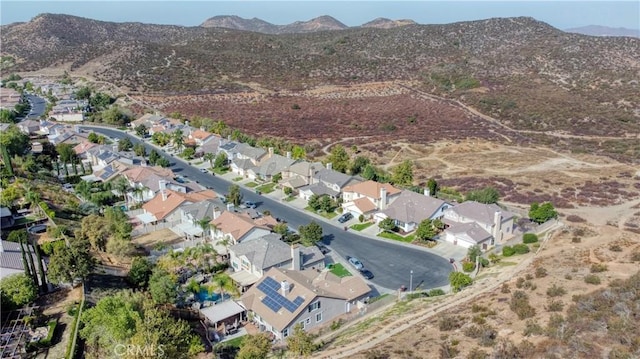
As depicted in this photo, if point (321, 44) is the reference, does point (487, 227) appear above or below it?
below

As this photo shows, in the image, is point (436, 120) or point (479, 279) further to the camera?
point (436, 120)

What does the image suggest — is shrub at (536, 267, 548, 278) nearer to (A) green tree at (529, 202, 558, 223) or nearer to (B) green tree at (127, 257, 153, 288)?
(A) green tree at (529, 202, 558, 223)

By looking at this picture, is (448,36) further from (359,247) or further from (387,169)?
(359,247)

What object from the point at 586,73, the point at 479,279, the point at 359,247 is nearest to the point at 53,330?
the point at 359,247

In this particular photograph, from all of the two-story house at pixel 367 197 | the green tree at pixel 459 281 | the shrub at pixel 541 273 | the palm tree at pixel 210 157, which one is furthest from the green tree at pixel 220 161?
the shrub at pixel 541 273

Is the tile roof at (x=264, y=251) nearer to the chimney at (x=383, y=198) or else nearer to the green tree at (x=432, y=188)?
the chimney at (x=383, y=198)

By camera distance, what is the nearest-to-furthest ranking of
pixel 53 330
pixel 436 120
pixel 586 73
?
pixel 53 330 → pixel 436 120 → pixel 586 73

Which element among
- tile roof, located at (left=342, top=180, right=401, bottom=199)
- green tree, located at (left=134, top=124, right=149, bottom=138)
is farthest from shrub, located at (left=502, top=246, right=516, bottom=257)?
green tree, located at (left=134, top=124, right=149, bottom=138)
